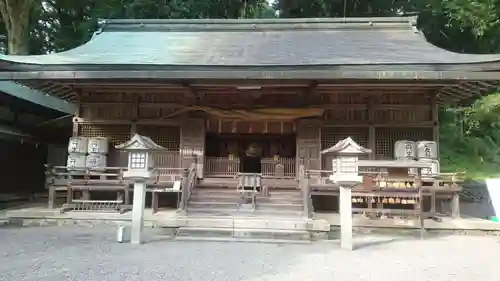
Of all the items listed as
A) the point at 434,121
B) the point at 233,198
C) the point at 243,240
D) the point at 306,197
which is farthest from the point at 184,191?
the point at 434,121

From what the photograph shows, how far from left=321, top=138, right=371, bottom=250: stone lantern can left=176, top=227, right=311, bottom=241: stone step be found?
3.05 ft

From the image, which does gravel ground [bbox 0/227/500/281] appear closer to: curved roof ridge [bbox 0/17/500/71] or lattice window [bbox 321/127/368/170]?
lattice window [bbox 321/127/368/170]

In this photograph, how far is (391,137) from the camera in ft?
32.7

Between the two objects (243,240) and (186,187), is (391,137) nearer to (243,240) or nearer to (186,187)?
(243,240)

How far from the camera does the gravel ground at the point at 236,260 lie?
455 cm

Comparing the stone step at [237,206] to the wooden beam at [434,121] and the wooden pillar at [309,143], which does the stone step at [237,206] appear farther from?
the wooden beam at [434,121]

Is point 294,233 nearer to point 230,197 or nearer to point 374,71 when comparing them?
point 230,197

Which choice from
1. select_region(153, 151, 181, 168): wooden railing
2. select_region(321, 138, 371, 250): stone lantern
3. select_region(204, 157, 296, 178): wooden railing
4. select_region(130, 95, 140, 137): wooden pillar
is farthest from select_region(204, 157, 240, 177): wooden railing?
select_region(321, 138, 371, 250): stone lantern

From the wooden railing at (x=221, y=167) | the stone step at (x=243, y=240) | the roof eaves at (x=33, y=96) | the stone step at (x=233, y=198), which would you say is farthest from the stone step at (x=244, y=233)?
the roof eaves at (x=33, y=96)

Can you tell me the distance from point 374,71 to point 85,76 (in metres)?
6.42

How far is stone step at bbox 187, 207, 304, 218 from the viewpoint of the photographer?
8.01m

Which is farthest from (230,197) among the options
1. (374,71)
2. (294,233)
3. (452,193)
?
(452,193)

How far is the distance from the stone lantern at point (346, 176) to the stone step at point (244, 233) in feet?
3.05

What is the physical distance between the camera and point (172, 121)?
1016 cm
